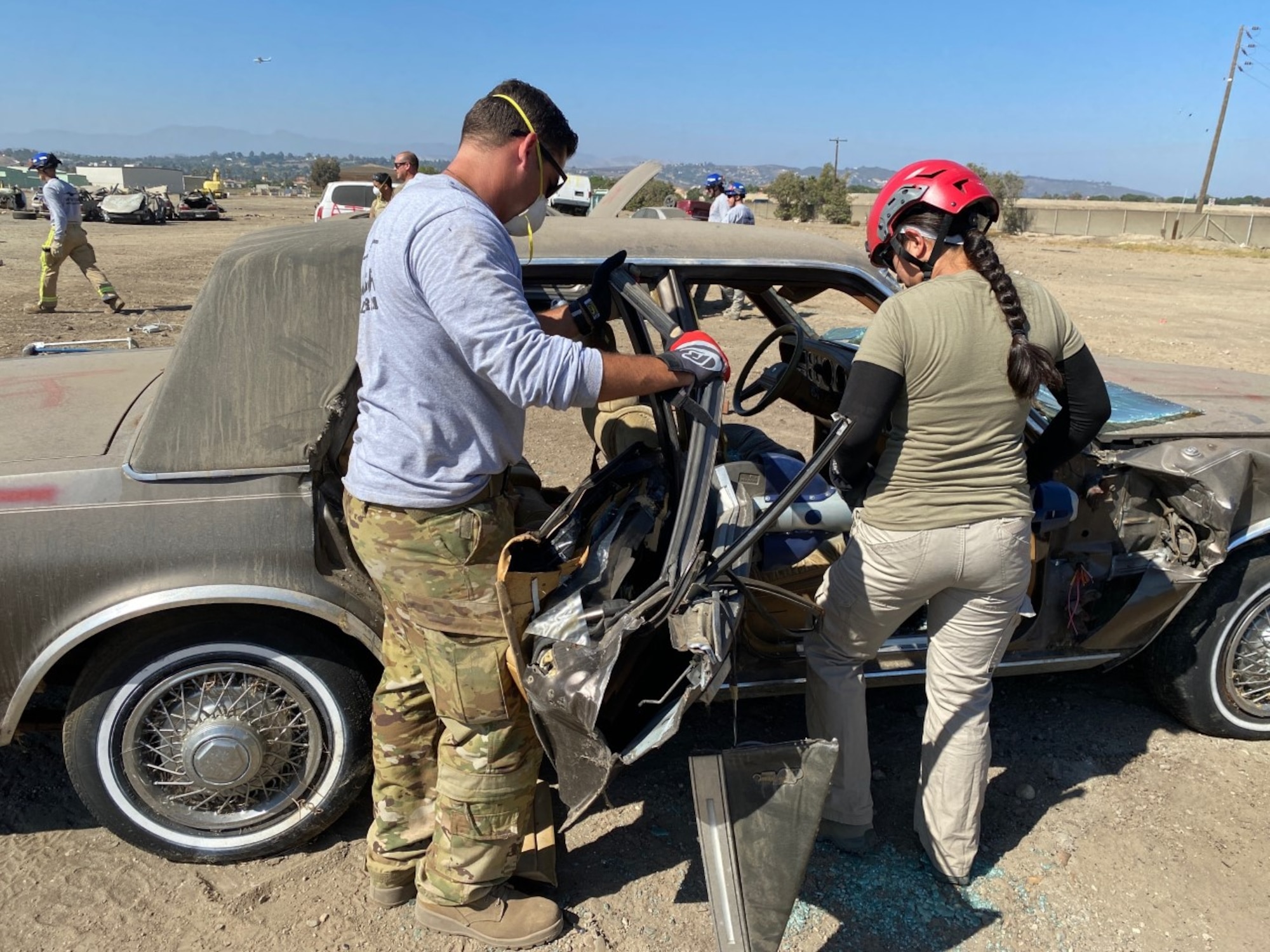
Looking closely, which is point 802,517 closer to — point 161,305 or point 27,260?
point 161,305

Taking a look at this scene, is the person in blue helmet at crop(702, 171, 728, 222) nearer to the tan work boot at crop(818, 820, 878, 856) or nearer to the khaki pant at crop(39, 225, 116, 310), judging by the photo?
the khaki pant at crop(39, 225, 116, 310)

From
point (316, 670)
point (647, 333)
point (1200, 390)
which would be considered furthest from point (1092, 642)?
point (316, 670)

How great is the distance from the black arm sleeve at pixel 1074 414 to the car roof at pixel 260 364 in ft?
6.24

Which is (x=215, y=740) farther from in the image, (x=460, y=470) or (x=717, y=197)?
(x=717, y=197)

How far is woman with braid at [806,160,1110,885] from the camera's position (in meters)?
2.26

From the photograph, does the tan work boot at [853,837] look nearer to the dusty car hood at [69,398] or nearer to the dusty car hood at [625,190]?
the dusty car hood at [625,190]

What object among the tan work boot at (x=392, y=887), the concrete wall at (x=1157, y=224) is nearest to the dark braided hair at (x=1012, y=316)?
the tan work boot at (x=392, y=887)

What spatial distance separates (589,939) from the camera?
8.14 feet

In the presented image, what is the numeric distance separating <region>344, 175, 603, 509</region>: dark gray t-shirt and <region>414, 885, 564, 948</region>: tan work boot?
113cm

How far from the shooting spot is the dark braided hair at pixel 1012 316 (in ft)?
7.31

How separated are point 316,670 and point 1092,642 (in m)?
2.50

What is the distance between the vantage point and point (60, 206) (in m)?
11.0

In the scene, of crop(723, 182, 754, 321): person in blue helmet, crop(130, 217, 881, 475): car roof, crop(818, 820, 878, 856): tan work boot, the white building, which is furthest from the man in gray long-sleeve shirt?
the white building

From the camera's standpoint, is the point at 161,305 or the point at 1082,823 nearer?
the point at 1082,823
